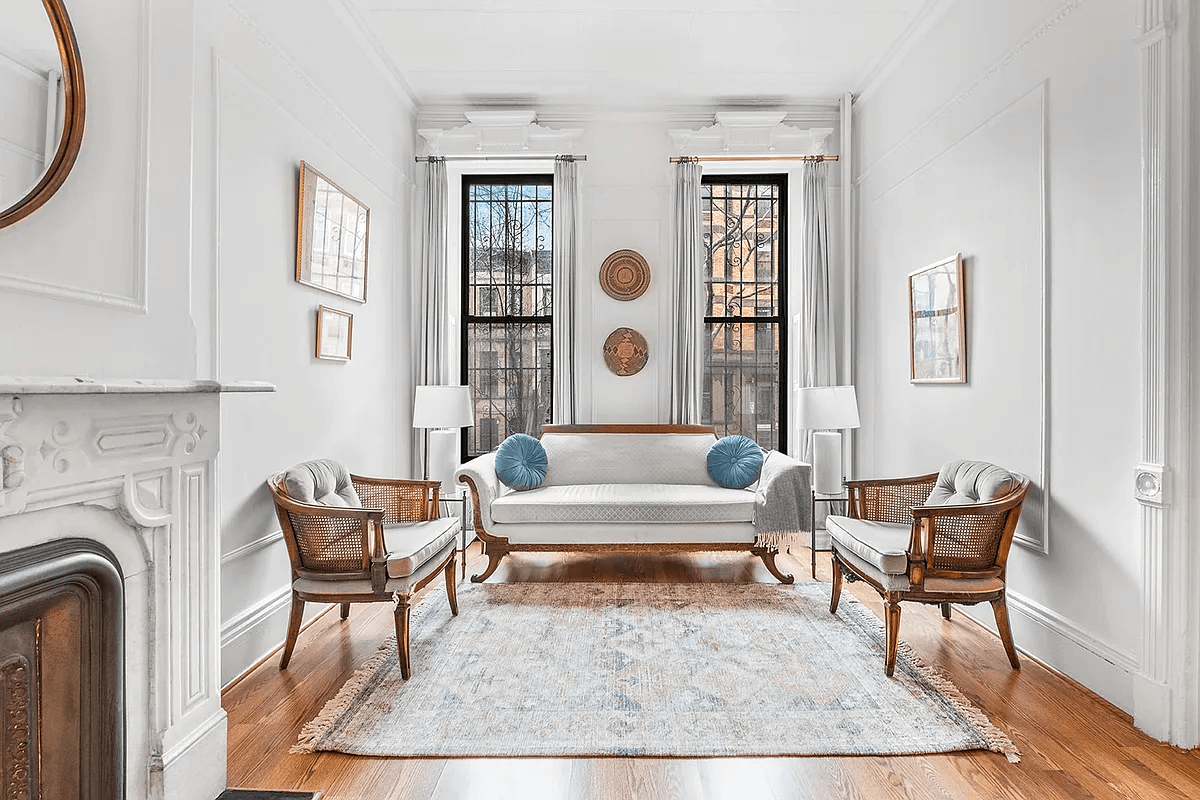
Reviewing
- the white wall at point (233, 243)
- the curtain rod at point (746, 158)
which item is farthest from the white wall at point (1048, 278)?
the white wall at point (233, 243)

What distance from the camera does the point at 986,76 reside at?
352 centimetres

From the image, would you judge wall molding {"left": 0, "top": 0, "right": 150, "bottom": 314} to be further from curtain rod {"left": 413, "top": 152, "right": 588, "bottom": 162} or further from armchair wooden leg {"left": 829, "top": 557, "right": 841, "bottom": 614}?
curtain rod {"left": 413, "top": 152, "right": 588, "bottom": 162}

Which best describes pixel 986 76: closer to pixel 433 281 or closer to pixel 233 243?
pixel 233 243

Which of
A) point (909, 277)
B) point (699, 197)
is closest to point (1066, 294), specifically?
point (909, 277)

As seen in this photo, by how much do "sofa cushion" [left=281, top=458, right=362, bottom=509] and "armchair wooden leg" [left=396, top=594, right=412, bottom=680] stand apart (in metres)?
0.47

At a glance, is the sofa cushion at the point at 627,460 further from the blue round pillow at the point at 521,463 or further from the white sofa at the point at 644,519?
the white sofa at the point at 644,519

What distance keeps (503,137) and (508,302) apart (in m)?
1.26

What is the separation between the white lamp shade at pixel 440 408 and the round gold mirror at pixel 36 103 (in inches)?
125

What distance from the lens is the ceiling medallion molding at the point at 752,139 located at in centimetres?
538

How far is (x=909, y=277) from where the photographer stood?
433 centimetres

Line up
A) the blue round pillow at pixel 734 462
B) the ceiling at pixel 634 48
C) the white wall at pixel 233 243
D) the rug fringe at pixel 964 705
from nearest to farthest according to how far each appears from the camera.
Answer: the white wall at pixel 233 243, the rug fringe at pixel 964 705, the ceiling at pixel 634 48, the blue round pillow at pixel 734 462

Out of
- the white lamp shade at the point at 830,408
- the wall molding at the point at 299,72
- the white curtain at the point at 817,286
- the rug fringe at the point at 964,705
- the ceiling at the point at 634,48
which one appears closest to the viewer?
the rug fringe at the point at 964,705

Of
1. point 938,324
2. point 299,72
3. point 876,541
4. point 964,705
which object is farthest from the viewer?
point 938,324

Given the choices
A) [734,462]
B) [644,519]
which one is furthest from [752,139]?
[644,519]
